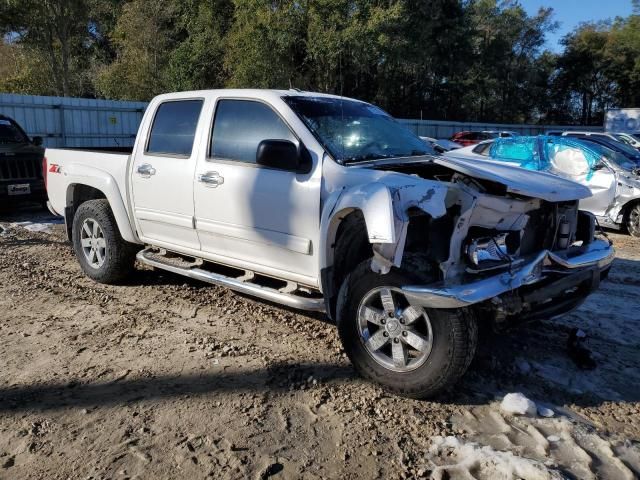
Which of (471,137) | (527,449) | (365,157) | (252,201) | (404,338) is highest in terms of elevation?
(471,137)

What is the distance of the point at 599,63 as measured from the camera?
47969 millimetres

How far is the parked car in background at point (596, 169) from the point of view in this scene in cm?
915

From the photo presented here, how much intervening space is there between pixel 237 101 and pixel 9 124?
333 inches

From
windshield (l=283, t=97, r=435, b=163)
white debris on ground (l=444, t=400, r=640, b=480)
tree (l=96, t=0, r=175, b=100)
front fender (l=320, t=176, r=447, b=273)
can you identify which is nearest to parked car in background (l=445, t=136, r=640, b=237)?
windshield (l=283, t=97, r=435, b=163)

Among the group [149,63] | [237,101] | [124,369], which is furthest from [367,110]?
[149,63]

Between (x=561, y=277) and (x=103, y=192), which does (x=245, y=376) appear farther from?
(x=103, y=192)

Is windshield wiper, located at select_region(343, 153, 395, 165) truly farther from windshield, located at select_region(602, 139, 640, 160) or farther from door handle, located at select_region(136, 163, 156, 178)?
windshield, located at select_region(602, 139, 640, 160)

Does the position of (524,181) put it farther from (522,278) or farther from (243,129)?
(243,129)

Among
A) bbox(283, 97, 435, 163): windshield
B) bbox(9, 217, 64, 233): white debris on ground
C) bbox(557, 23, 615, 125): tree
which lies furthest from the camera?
bbox(557, 23, 615, 125): tree

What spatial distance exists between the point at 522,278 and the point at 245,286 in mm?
2129

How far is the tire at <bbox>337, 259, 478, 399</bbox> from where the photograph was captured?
337cm

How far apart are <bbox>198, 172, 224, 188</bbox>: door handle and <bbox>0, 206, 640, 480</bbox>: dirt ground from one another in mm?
1195

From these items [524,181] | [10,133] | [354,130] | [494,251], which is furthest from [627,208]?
[10,133]

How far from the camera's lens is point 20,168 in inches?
403
